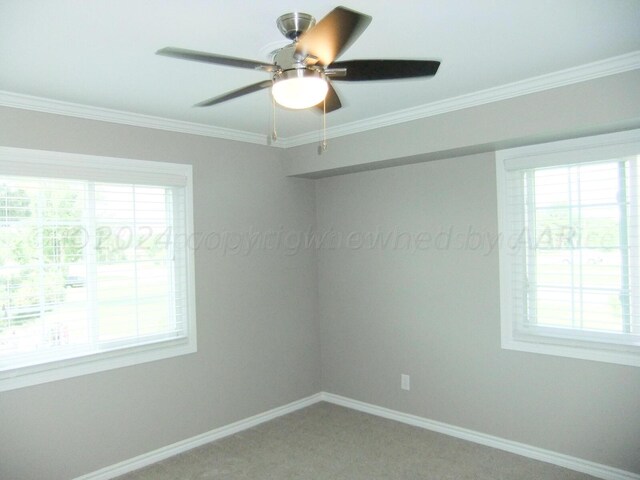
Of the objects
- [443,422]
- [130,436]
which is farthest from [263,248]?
[443,422]

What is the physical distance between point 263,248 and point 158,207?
1019mm

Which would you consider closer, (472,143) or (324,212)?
(472,143)

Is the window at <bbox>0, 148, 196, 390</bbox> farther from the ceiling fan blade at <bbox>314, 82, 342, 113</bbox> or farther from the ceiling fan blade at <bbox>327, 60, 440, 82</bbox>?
the ceiling fan blade at <bbox>327, 60, 440, 82</bbox>

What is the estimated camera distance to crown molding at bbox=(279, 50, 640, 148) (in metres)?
2.64

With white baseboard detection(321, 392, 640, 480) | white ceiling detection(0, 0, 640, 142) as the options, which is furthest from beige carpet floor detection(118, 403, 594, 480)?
white ceiling detection(0, 0, 640, 142)

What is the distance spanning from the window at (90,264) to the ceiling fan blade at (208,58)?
179 centimetres

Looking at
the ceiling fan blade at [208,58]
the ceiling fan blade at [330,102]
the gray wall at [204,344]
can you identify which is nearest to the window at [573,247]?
the ceiling fan blade at [330,102]

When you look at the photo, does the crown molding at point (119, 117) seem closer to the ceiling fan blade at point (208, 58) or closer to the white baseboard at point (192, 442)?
the ceiling fan blade at point (208, 58)

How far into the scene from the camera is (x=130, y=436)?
3.39m

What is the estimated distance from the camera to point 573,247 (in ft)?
10.6

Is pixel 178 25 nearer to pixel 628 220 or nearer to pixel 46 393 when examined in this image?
pixel 46 393

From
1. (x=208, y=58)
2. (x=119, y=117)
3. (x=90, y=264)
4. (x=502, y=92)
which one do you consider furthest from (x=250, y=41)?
(x=90, y=264)

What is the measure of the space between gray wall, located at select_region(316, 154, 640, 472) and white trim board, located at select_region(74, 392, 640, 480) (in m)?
0.05

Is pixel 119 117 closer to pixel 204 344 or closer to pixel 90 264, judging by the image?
pixel 90 264
